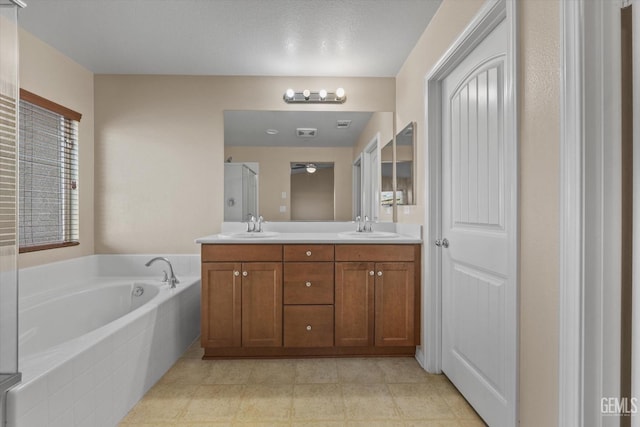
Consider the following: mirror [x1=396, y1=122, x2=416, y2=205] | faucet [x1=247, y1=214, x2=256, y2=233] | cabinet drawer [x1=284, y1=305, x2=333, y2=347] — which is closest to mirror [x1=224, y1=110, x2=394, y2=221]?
faucet [x1=247, y1=214, x2=256, y2=233]

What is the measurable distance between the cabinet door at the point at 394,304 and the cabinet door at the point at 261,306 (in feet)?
2.19

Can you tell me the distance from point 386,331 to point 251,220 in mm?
1398

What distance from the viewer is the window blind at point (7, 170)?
1229mm

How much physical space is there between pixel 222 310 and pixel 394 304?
1.14 metres

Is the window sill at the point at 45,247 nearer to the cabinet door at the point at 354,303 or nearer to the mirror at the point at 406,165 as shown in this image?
the cabinet door at the point at 354,303

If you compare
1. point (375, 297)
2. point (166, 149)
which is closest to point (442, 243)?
point (375, 297)

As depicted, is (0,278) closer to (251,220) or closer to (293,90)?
(251,220)

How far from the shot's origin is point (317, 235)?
284 centimetres

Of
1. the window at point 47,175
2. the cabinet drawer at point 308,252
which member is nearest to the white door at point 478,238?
the cabinet drawer at point 308,252

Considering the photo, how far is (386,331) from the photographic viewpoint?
8.12 feet

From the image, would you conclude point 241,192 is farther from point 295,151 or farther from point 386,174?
point 386,174

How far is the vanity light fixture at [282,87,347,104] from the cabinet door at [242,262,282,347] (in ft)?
4.77

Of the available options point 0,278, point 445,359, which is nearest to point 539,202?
point 445,359

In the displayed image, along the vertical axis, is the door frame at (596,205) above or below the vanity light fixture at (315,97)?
below
